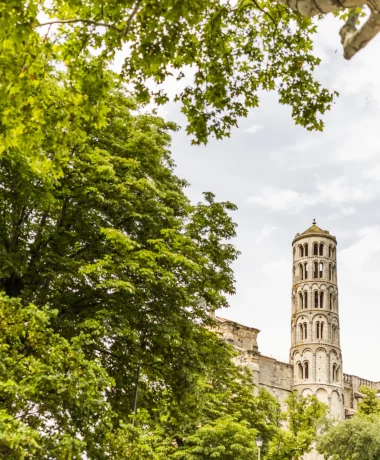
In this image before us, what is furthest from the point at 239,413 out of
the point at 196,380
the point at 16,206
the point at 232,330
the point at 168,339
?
the point at 232,330

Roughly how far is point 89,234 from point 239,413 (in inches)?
710

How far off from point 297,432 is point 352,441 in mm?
3949

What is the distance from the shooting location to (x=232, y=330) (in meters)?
62.8

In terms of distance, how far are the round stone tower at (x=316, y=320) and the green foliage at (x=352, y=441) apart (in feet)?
74.8

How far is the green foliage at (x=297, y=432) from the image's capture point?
3622cm

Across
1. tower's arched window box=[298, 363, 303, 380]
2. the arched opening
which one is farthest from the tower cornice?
tower's arched window box=[298, 363, 303, 380]

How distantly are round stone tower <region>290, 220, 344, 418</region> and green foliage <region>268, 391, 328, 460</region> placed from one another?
62.4 feet

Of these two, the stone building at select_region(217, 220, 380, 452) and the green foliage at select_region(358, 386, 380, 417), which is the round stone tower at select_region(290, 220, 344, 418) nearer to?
the stone building at select_region(217, 220, 380, 452)

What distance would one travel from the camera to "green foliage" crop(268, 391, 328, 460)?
3622cm

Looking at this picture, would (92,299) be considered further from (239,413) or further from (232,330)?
(232,330)

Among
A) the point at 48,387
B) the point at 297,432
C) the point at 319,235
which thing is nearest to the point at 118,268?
the point at 48,387

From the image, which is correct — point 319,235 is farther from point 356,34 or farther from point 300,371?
point 356,34

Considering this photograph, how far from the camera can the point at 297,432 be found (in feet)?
136

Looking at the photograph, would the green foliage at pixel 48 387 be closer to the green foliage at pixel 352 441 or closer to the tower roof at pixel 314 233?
the green foliage at pixel 352 441
